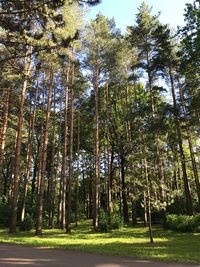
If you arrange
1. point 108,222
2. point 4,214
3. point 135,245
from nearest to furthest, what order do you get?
point 135,245
point 108,222
point 4,214

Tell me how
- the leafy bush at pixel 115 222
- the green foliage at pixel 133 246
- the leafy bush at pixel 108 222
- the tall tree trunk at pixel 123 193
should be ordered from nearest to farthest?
1. the green foliage at pixel 133 246
2. the leafy bush at pixel 108 222
3. the leafy bush at pixel 115 222
4. the tall tree trunk at pixel 123 193

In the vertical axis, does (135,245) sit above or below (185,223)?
below

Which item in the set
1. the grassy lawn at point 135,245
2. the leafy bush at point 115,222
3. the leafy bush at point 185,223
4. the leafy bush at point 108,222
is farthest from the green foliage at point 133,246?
the leafy bush at point 115,222

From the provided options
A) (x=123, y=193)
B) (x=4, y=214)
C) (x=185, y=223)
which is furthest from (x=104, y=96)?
(x=4, y=214)

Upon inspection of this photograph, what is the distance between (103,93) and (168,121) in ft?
23.4

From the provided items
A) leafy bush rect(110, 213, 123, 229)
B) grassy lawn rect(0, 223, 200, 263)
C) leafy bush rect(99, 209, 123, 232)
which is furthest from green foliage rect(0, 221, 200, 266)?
leafy bush rect(110, 213, 123, 229)

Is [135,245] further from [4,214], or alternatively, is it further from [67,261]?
[4,214]

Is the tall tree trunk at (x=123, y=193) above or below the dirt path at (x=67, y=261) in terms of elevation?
above

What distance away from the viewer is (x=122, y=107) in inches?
1321

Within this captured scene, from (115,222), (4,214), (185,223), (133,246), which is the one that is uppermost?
(4,214)

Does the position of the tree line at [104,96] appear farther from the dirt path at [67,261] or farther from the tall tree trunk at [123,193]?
the dirt path at [67,261]

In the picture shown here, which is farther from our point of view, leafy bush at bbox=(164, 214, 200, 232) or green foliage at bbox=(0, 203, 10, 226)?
green foliage at bbox=(0, 203, 10, 226)

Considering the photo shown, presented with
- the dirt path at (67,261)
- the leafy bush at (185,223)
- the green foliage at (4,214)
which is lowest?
the dirt path at (67,261)

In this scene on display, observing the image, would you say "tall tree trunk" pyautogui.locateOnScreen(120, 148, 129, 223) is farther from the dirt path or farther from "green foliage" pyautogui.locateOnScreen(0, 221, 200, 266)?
the dirt path
